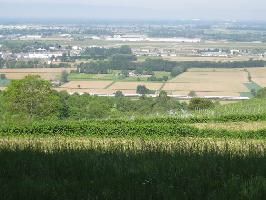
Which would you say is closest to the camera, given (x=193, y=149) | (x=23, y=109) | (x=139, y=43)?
(x=193, y=149)

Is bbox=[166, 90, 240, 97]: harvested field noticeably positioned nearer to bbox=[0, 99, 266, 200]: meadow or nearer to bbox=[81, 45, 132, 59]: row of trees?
bbox=[81, 45, 132, 59]: row of trees

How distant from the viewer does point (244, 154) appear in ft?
21.1

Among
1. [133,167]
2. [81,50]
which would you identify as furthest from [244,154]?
[81,50]

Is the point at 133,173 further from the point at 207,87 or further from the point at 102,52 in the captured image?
the point at 102,52

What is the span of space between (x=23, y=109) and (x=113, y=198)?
184 ft

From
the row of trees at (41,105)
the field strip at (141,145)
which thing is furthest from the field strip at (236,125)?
the row of trees at (41,105)

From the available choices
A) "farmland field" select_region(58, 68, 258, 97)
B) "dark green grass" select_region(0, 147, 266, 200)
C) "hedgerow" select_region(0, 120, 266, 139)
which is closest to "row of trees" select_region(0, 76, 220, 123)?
"farmland field" select_region(58, 68, 258, 97)

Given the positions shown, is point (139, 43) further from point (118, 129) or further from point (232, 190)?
point (232, 190)

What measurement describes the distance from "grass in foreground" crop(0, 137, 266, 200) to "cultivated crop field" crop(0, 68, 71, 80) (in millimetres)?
94407

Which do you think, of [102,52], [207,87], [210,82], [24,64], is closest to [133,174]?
[207,87]

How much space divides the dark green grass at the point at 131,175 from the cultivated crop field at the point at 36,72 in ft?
310

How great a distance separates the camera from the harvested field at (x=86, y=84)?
3688 inches

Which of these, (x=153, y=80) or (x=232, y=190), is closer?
(x=232, y=190)

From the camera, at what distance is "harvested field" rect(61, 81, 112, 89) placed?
93.7 metres
